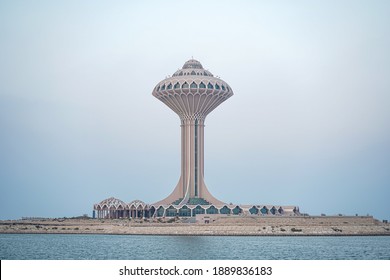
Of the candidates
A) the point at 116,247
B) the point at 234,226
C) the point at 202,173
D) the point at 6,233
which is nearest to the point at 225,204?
the point at 202,173

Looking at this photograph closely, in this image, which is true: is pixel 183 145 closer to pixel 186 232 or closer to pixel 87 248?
pixel 186 232

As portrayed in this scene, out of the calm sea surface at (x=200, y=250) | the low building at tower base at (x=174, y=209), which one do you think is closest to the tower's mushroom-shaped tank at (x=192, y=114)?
the low building at tower base at (x=174, y=209)

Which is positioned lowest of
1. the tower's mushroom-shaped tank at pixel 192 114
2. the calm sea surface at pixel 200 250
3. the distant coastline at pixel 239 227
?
the calm sea surface at pixel 200 250

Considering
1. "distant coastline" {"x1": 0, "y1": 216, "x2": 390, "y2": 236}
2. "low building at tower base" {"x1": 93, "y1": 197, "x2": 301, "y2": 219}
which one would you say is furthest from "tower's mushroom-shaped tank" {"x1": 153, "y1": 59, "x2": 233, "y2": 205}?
"distant coastline" {"x1": 0, "y1": 216, "x2": 390, "y2": 236}

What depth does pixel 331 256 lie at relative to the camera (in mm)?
66812

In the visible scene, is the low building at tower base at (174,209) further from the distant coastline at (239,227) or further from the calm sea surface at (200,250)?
the calm sea surface at (200,250)

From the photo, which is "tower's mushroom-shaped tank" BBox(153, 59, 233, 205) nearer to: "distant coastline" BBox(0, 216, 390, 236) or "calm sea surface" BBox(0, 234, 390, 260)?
"distant coastline" BBox(0, 216, 390, 236)

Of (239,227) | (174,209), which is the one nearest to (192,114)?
(174,209)

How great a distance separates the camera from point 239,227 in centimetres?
10762

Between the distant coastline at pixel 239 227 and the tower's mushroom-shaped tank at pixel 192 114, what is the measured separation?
30207 millimetres

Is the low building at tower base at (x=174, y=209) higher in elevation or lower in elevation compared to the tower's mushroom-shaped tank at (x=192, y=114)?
lower

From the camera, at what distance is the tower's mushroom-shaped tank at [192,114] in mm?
146625

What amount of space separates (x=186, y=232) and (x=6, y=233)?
31.9 metres

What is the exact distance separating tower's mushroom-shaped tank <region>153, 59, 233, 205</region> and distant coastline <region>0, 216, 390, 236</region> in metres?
30.2
